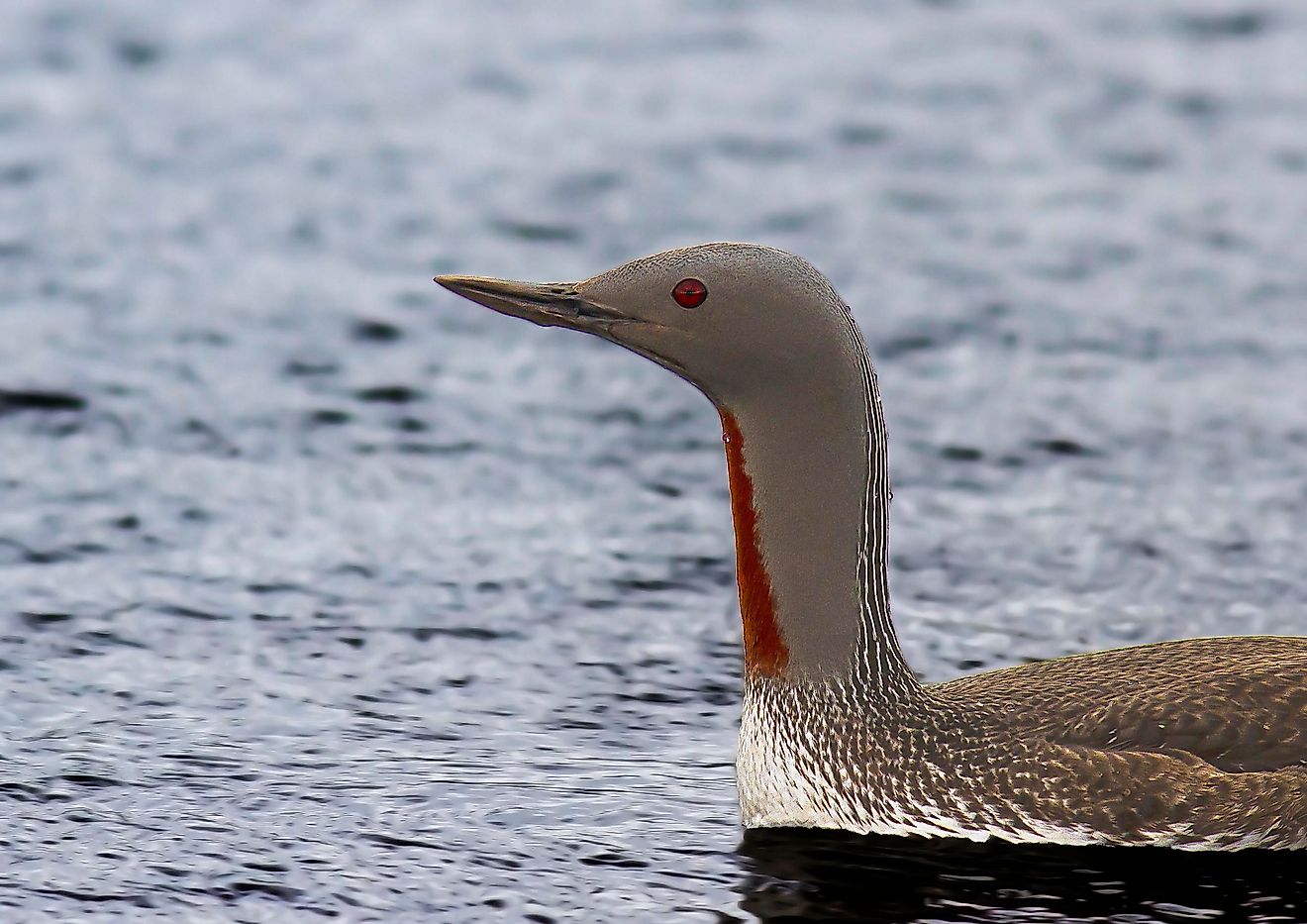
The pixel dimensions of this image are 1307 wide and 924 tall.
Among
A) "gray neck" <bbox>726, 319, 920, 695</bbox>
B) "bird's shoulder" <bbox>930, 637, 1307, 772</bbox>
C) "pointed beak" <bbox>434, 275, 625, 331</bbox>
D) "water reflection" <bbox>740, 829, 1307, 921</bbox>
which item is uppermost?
"pointed beak" <bbox>434, 275, 625, 331</bbox>

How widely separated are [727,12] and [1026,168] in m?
3.48

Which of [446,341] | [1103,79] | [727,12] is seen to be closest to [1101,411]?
[446,341]

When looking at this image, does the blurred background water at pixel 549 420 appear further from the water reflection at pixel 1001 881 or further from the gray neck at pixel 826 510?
the gray neck at pixel 826 510

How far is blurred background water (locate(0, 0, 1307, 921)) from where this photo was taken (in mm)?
7543

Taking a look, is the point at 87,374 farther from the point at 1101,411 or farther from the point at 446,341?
the point at 1101,411

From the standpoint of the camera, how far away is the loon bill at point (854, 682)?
23.7 feet

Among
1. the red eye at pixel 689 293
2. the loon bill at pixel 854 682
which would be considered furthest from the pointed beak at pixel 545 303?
the red eye at pixel 689 293

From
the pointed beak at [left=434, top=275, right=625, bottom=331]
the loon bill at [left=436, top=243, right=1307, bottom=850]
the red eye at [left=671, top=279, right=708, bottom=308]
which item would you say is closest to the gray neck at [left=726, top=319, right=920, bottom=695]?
the loon bill at [left=436, top=243, right=1307, bottom=850]

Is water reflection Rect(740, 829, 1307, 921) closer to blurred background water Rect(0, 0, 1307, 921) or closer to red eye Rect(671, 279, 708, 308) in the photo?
blurred background water Rect(0, 0, 1307, 921)

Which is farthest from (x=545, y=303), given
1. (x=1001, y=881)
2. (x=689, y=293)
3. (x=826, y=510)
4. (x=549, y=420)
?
(x=549, y=420)

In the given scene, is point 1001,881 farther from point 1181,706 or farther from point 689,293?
point 689,293

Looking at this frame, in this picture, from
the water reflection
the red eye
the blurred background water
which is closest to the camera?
the water reflection

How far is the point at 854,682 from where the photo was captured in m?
7.51

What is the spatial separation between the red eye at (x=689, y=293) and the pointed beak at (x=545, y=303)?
0.65 feet
